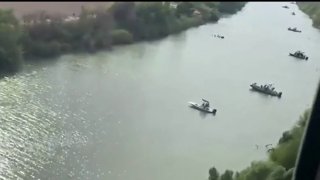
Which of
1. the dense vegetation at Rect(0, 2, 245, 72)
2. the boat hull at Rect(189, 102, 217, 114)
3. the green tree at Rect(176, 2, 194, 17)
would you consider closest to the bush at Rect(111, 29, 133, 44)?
the dense vegetation at Rect(0, 2, 245, 72)

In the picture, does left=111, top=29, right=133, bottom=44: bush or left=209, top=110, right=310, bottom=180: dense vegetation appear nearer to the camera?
left=209, top=110, right=310, bottom=180: dense vegetation

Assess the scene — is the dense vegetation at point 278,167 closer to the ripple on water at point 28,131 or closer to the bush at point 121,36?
the ripple on water at point 28,131

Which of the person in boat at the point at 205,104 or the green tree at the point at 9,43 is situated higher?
the green tree at the point at 9,43

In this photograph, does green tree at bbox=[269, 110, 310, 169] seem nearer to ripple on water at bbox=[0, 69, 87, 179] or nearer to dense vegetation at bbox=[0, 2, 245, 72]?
ripple on water at bbox=[0, 69, 87, 179]

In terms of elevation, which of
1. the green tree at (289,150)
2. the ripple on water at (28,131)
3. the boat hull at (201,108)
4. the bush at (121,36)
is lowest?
the boat hull at (201,108)

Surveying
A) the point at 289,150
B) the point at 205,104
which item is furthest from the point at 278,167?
the point at 205,104

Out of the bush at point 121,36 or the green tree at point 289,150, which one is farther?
the bush at point 121,36

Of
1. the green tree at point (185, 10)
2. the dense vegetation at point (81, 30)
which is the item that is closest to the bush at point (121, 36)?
the dense vegetation at point (81, 30)

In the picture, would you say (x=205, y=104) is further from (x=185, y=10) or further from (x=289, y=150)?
(x=185, y=10)
